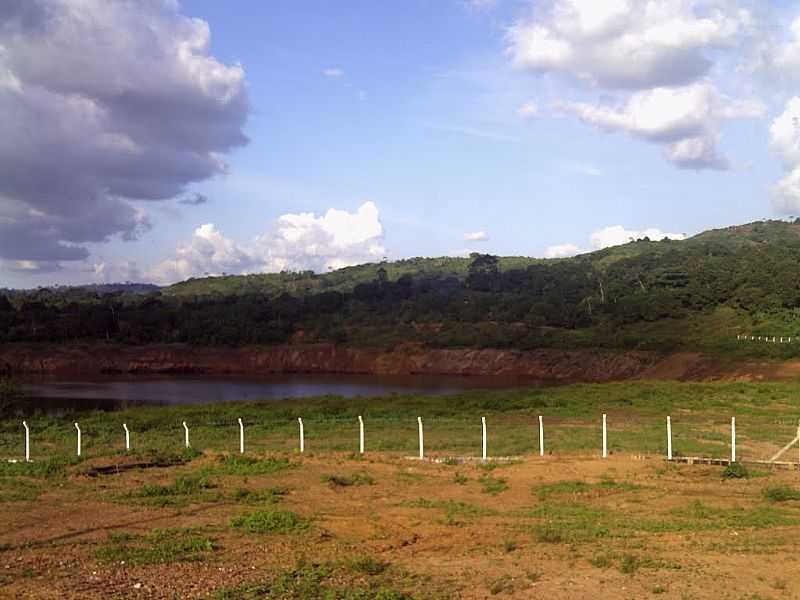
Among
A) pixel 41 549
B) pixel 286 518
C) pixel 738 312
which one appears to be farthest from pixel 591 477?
pixel 738 312

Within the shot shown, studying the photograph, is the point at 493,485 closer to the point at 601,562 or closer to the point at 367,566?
the point at 601,562

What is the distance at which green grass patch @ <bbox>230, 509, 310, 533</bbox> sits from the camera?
46.2ft

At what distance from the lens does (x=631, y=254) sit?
Result: 611ft

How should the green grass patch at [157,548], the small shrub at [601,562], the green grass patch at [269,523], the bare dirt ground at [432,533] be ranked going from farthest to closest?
the green grass patch at [269,523] → the green grass patch at [157,548] → the small shrub at [601,562] → the bare dirt ground at [432,533]

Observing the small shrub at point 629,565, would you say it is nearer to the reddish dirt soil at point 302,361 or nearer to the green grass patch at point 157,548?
the green grass patch at point 157,548

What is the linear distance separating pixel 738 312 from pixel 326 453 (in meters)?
79.3

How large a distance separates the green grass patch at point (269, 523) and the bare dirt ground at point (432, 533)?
0.16 m

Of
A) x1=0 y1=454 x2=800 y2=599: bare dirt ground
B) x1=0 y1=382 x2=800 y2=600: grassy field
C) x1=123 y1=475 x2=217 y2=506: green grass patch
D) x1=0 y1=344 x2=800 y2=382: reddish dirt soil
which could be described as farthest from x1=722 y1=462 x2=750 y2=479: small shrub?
x1=0 y1=344 x2=800 y2=382: reddish dirt soil

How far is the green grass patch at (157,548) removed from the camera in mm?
11734

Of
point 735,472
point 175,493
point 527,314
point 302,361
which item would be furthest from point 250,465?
point 527,314

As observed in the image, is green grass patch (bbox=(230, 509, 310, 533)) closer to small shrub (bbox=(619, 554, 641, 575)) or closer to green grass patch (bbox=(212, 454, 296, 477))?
small shrub (bbox=(619, 554, 641, 575))

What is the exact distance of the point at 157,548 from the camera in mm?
12391

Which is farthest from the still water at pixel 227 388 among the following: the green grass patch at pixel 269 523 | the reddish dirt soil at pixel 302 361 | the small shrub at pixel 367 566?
the small shrub at pixel 367 566

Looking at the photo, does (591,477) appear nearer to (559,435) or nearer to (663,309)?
(559,435)
